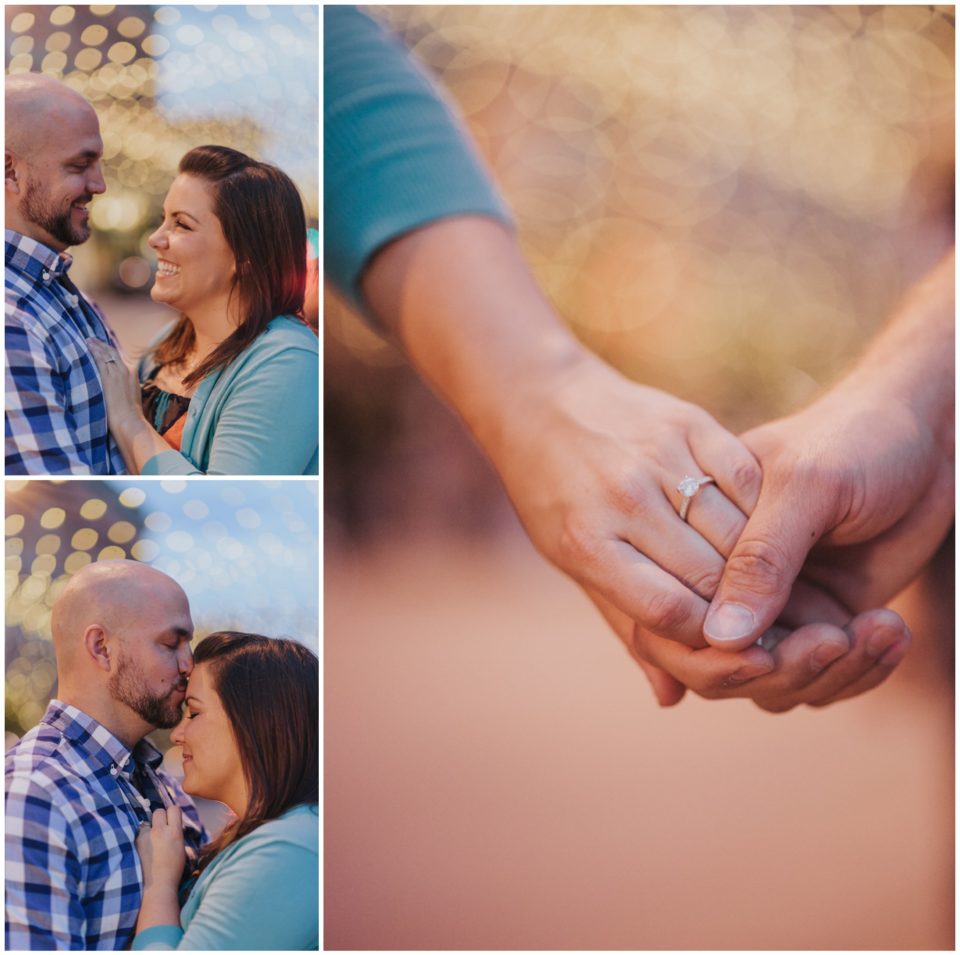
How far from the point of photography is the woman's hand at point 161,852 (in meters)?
1.44

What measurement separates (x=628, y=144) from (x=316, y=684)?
88 cm

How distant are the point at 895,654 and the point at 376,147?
1024mm

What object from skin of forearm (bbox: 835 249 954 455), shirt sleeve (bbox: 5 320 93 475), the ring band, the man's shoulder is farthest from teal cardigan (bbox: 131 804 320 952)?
skin of forearm (bbox: 835 249 954 455)

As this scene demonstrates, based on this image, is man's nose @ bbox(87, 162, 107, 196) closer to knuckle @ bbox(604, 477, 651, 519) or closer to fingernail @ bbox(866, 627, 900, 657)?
knuckle @ bbox(604, 477, 651, 519)

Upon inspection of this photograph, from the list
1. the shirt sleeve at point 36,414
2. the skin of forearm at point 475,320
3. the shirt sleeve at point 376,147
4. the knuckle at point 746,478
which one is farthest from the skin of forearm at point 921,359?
the shirt sleeve at point 36,414

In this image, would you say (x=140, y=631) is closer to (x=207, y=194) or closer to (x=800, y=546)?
(x=207, y=194)

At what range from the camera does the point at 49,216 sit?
1.48 meters

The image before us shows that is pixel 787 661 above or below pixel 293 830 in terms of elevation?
above

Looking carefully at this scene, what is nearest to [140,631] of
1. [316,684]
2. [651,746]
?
[316,684]

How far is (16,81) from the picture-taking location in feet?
4.91

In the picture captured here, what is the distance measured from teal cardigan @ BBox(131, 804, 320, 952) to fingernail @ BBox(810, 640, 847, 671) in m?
0.71

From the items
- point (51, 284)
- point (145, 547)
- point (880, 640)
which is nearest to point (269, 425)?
point (145, 547)

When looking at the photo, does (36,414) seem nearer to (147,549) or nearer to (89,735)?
(147,549)

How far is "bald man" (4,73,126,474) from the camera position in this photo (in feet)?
4.80
